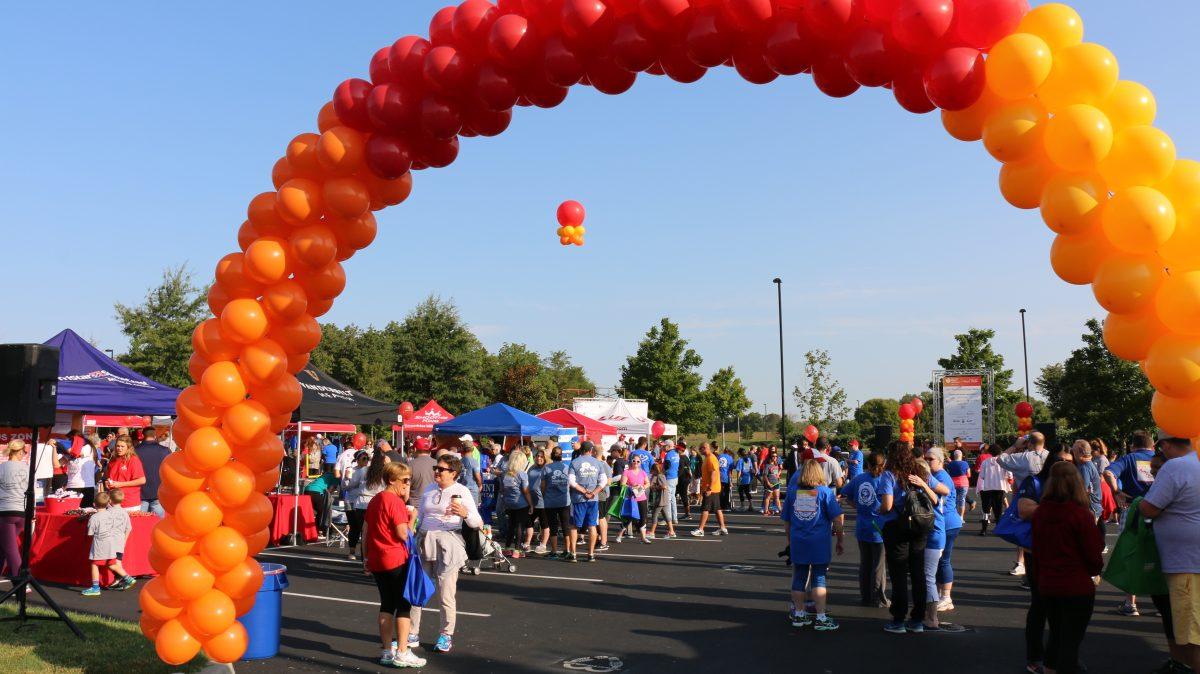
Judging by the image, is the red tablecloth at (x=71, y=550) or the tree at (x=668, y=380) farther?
the tree at (x=668, y=380)

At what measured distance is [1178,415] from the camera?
4477 mm

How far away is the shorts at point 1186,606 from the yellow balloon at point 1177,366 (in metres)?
2.03

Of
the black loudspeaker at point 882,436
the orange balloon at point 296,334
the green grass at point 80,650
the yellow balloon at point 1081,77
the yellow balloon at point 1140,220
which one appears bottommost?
the green grass at point 80,650

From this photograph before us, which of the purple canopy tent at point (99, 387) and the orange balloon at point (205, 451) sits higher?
the purple canopy tent at point (99, 387)

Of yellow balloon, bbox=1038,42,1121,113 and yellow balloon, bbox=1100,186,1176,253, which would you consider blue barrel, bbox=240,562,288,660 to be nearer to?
yellow balloon, bbox=1100,186,1176,253

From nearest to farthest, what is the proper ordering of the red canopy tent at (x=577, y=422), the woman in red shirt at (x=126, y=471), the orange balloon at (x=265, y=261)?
the orange balloon at (x=265, y=261)
the woman in red shirt at (x=126, y=471)
the red canopy tent at (x=577, y=422)

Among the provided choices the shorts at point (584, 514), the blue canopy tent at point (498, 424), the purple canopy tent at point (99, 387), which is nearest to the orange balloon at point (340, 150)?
the shorts at point (584, 514)

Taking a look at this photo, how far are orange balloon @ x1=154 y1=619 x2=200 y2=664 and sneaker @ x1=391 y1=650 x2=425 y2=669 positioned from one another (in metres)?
1.58

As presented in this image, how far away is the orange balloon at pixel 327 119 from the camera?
654 cm

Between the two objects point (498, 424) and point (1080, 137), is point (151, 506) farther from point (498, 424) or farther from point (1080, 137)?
point (1080, 137)

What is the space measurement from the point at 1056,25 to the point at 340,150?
4810mm

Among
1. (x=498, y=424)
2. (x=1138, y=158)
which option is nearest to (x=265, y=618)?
(x=1138, y=158)

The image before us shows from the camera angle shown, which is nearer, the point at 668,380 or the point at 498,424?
the point at 498,424

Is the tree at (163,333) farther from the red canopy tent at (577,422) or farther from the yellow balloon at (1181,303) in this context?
the yellow balloon at (1181,303)
